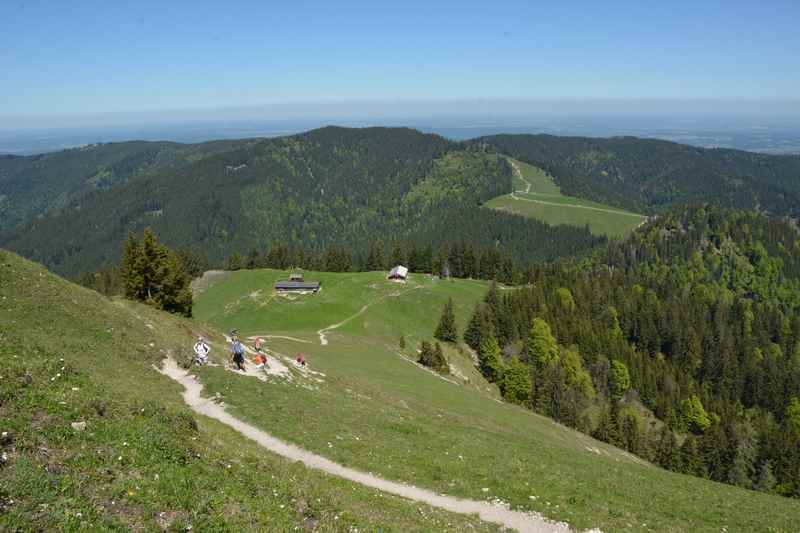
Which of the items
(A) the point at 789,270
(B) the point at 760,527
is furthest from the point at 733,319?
(B) the point at 760,527

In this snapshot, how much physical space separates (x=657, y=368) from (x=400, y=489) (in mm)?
98801

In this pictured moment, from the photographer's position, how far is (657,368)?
100312 millimetres

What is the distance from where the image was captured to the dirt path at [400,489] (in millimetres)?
18250

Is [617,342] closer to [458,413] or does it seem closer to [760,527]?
[458,413]

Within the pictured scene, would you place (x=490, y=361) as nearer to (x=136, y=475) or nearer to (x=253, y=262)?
(x=136, y=475)

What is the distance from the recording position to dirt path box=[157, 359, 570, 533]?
1825 centimetres

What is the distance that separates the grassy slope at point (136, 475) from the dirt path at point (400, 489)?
1464 mm

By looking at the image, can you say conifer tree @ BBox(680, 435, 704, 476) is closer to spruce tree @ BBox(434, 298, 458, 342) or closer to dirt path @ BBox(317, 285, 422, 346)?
spruce tree @ BBox(434, 298, 458, 342)

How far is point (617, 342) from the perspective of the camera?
334 feet

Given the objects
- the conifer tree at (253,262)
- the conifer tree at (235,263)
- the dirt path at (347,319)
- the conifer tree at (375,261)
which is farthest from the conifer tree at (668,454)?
the conifer tree at (235,263)

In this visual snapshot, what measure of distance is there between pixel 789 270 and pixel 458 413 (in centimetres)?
20741

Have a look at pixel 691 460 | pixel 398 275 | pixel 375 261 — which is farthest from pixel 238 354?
pixel 375 261

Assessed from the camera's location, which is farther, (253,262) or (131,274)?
(253,262)

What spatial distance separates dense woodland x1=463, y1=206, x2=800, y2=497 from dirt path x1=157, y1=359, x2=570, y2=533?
189 ft
